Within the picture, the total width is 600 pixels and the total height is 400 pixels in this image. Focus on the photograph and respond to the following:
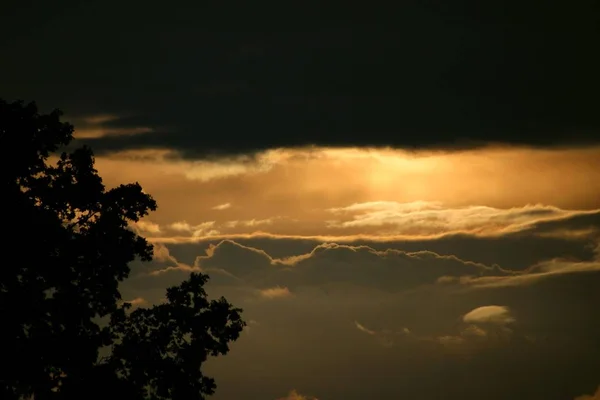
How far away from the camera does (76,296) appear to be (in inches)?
1305

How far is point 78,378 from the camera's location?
107 ft

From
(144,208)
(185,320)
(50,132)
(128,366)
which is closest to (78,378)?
(128,366)

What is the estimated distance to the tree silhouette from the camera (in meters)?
32.4

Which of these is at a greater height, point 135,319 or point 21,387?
point 135,319

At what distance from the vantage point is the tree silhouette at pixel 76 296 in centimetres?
3244

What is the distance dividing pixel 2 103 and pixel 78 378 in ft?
35.2

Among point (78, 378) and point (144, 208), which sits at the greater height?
point (144, 208)

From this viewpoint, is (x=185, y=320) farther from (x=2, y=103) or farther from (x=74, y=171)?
(x=2, y=103)

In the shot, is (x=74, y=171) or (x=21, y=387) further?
(x=74, y=171)

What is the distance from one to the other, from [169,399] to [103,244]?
650 centimetres

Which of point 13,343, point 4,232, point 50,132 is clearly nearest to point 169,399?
point 13,343

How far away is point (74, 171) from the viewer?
3497 centimetres

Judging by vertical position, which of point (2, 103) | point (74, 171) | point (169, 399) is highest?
point (2, 103)

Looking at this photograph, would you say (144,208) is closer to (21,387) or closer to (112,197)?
(112,197)
